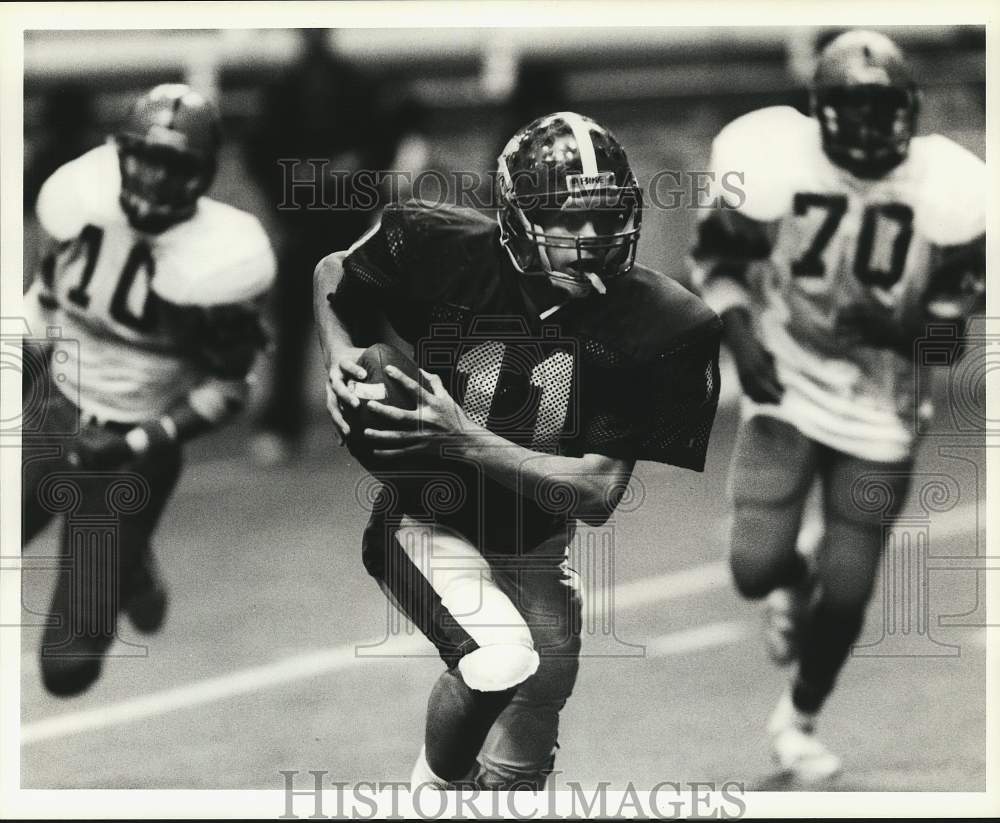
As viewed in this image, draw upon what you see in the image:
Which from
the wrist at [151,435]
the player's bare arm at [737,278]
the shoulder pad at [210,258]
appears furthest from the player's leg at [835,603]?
the wrist at [151,435]

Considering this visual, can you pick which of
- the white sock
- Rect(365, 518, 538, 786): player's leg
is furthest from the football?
the white sock

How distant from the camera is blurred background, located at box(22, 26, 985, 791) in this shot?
4.19m

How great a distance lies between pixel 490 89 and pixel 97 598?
5.38 ft

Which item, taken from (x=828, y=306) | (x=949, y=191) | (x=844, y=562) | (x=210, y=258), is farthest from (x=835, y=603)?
(x=210, y=258)

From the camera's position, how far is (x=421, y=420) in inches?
148

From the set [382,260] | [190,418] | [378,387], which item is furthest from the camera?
[190,418]

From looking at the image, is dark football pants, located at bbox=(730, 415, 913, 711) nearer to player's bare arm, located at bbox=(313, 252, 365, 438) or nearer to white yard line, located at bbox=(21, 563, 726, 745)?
white yard line, located at bbox=(21, 563, 726, 745)

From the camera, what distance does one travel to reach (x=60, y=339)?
4238 millimetres

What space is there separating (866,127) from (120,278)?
6.31 ft

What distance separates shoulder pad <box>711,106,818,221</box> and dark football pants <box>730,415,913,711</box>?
1.81 feet

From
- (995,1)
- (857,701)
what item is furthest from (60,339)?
(995,1)

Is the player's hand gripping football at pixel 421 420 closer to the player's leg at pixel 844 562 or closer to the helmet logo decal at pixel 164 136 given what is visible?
the helmet logo decal at pixel 164 136

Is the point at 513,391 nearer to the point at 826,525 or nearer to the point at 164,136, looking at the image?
the point at 826,525

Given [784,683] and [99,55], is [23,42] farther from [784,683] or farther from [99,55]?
[784,683]
